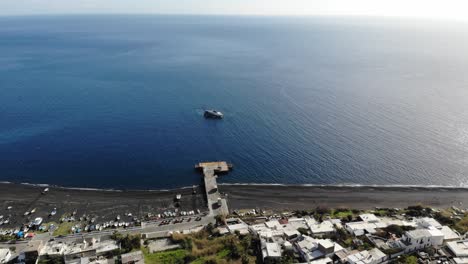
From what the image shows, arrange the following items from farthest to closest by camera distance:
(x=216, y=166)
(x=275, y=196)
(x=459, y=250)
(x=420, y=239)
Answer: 1. (x=216, y=166)
2. (x=275, y=196)
3. (x=420, y=239)
4. (x=459, y=250)

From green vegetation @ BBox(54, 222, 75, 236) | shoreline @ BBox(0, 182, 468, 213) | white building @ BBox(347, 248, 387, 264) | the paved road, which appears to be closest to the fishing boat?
shoreline @ BBox(0, 182, 468, 213)

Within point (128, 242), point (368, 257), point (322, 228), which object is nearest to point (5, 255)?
point (128, 242)

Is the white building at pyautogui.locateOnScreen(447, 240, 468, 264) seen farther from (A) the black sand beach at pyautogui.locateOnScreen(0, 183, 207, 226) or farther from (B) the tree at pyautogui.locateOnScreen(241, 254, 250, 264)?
(A) the black sand beach at pyautogui.locateOnScreen(0, 183, 207, 226)

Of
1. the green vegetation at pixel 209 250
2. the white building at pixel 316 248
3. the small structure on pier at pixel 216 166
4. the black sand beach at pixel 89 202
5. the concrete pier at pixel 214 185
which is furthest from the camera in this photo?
the small structure on pier at pixel 216 166

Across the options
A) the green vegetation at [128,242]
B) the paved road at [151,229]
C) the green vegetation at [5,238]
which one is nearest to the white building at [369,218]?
the paved road at [151,229]

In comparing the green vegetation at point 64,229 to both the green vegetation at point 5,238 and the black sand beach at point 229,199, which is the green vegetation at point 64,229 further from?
the green vegetation at point 5,238

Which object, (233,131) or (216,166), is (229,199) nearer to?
(216,166)
